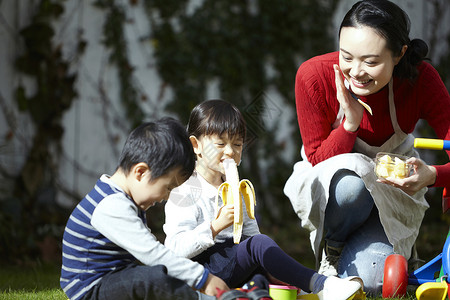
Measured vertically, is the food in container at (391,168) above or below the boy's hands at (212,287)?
above

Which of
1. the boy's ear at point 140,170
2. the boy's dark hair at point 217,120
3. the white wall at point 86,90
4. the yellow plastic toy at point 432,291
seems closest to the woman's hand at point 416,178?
the yellow plastic toy at point 432,291

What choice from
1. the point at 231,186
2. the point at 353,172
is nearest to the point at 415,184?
the point at 353,172

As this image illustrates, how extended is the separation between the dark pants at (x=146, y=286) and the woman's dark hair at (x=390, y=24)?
1.24 metres

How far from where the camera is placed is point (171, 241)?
226 cm

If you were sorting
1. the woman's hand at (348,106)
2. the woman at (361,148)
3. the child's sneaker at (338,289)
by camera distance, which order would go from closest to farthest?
1. the child's sneaker at (338,289)
2. the woman's hand at (348,106)
3. the woman at (361,148)

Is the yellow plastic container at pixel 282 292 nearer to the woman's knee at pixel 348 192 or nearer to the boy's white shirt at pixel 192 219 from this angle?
the boy's white shirt at pixel 192 219

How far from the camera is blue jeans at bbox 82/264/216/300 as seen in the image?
1851mm

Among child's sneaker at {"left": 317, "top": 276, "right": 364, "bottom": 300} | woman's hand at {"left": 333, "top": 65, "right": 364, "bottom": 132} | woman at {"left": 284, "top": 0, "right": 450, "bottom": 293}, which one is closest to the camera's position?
child's sneaker at {"left": 317, "top": 276, "right": 364, "bottom": 300}

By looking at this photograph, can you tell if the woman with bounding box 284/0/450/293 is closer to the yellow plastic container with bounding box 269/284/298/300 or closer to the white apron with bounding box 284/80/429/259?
the white apron with bounding box 284/80/429/259

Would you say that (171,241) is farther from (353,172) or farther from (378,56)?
(378,56)

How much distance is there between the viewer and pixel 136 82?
5.05m

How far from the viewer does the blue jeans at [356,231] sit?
2656 millimetres

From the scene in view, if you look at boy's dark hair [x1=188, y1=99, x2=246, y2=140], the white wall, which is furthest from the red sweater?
the white wall

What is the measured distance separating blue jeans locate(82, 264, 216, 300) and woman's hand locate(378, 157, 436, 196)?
892 millimetres
